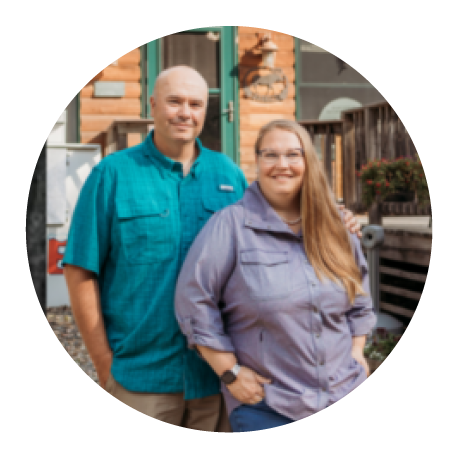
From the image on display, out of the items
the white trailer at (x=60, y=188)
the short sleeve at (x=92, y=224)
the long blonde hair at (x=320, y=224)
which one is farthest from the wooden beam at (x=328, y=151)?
the short sleeve at (x=92, y=224)

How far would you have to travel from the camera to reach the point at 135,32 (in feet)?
9.39

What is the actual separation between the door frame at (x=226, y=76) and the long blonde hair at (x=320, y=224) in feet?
9.97

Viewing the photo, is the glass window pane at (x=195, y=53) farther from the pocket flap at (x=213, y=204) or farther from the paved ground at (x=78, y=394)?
the pocket flap at (x=213, y=204)

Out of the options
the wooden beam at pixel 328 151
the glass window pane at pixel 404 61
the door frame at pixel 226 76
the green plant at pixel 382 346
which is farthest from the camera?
the wooden beam at pixel 328 151

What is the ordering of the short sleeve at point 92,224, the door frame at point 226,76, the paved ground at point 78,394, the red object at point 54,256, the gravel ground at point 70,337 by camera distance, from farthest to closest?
the red object at point 54,256, the door frame at point 226,76, the gravel ground at point 70,337, the paved ground at point 78,394, the short sleeve at point 92,224

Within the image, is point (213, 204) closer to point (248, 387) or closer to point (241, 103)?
point (248, 387)

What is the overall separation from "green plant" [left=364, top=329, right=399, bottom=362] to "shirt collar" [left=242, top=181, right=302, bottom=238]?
2741 mm

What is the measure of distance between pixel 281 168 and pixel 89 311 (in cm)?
82

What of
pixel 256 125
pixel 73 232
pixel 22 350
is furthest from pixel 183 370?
pixel 256 125

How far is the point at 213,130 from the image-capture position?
512 centimetres

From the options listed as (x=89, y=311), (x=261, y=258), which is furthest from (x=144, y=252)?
(x=261, y=258)

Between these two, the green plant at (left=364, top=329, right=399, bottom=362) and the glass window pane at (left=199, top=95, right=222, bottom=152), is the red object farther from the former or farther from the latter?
the green plant at (left=364, top=329, right=399, bottom=362)

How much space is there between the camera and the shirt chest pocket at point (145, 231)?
204 centimetres

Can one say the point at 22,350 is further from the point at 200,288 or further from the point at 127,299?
the point at 200,288
